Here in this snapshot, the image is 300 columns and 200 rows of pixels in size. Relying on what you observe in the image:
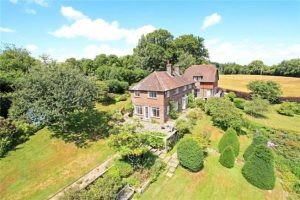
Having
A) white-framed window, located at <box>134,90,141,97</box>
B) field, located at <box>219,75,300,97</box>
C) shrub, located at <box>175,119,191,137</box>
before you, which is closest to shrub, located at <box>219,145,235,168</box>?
shrub, located at <box>175,119,191,137</box>

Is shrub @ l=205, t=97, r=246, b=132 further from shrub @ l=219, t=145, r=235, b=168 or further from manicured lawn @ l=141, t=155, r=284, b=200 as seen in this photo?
manicured lawn @ l=141, t=155, r=284, b=200

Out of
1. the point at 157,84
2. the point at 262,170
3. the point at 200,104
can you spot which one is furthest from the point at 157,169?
the point at 200,104

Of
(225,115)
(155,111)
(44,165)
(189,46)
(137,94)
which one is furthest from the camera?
(189,46)

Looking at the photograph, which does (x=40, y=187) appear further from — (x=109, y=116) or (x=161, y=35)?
(x=161, y=35)

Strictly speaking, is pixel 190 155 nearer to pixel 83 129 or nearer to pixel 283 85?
pixel 83 129

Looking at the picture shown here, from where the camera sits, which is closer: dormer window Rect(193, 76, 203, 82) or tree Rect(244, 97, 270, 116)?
tree Rect(244, 97, 270, 116)

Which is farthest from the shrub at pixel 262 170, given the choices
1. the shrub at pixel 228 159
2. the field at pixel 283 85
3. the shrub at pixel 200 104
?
the field at pixel 283 85
